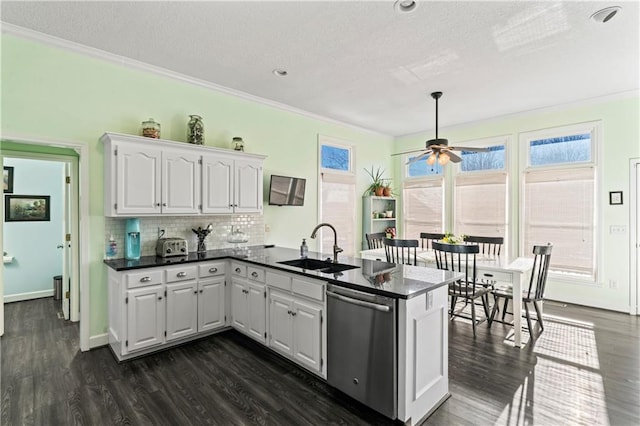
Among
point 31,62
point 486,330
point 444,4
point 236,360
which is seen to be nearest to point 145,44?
point 31,62

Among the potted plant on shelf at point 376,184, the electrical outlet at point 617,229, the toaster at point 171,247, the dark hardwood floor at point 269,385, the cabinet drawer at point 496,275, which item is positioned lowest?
the dark hardwood floor at point 269,385

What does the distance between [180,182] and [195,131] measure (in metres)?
0.67

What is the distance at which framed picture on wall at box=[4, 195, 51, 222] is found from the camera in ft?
16.3

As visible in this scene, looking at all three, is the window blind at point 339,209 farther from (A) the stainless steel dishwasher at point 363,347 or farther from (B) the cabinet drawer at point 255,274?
(A) the stainless steel dishwasher at point 363,347

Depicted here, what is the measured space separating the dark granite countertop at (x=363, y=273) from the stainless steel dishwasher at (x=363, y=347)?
3.0 inches

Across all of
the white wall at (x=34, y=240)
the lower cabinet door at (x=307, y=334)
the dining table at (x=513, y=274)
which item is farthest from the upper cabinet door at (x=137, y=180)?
the dining table at (x=513, y=274)

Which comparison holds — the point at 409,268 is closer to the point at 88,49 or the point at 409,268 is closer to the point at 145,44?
the point at 145,44

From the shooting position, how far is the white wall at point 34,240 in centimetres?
498

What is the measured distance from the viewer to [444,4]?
2512 millimetres

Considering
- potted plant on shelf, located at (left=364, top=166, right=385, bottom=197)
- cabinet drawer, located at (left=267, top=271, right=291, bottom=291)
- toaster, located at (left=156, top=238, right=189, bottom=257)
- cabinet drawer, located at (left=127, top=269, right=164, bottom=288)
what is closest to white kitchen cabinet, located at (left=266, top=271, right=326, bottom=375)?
cabinet drawer, located at (left=267, top=271, right=291, bottom=291)

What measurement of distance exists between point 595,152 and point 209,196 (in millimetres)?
5493

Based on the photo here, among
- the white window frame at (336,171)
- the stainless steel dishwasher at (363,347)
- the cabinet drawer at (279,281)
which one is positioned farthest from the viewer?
the white window frame at (336,171)

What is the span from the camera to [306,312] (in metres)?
2.66

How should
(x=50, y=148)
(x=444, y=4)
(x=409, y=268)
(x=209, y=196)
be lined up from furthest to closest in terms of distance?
(x=209, y=196) → (x=50, y=148) → (x=409, y=268) → (x=444, y=4)
